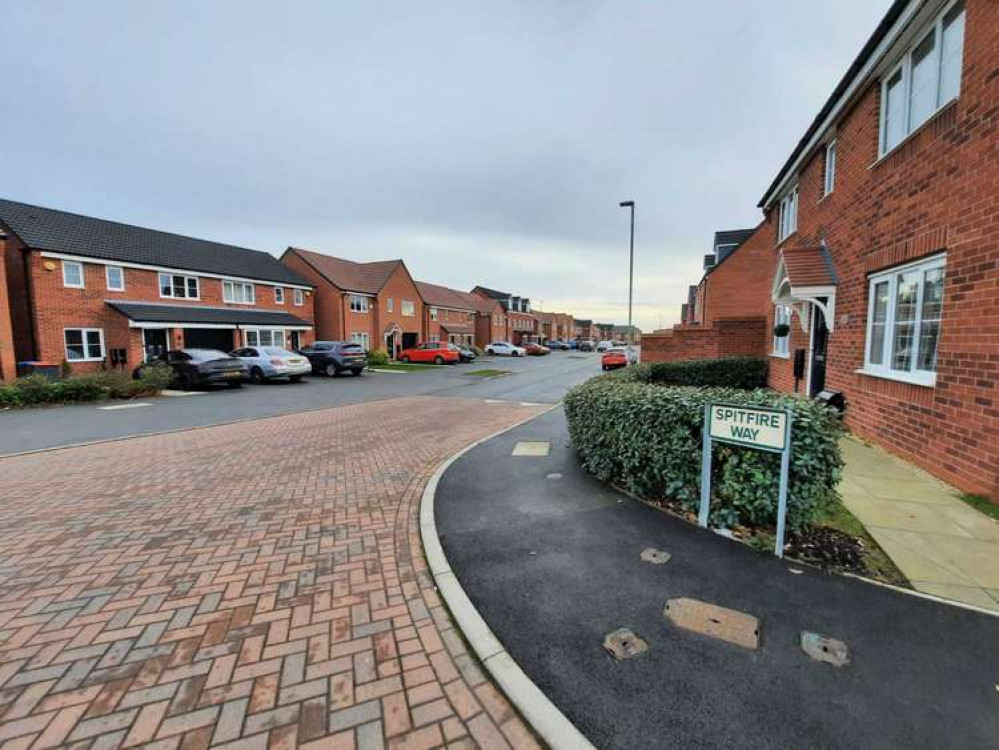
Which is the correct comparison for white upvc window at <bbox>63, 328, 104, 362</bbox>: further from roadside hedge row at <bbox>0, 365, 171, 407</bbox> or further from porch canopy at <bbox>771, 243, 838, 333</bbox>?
porch canopy at <bbox>771, 243, 838, 333</bbox>

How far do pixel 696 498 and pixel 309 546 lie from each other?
3946mm

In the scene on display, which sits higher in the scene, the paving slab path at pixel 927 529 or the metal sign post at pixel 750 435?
the metal sign post at pixel 750 435

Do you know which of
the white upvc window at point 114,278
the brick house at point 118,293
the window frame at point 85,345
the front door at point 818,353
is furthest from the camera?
the white upvc window at point 114,278

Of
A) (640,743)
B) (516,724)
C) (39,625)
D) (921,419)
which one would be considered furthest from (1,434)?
(921,419)

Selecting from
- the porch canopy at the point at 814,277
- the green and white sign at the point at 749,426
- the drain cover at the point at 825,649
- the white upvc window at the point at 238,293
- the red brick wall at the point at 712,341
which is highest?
the white upvc window at the point at 238,293

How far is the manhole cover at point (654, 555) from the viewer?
12.5 ft

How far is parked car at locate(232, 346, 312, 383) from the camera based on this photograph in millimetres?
19734

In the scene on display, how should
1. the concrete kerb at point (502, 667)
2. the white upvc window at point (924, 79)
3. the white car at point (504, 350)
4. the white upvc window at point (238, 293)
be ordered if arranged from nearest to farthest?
1. the concrete kerb at point (502, 667)
2. the white upvc window at point (924, 79)
3. the white upvc window at point (238, 293)
4. the white car at point (504, 350)

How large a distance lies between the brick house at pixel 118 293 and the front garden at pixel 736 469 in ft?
81.7

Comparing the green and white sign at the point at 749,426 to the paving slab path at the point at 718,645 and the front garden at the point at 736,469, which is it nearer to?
the front garden at the point at 736,469

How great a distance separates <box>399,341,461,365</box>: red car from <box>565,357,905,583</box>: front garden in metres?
30.0

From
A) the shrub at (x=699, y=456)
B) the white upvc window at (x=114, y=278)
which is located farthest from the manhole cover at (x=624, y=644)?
the white upvc window at (x=114, y=278)

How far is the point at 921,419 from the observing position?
5.90 meters

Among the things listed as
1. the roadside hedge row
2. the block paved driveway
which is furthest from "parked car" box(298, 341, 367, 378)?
the block paved driveway
